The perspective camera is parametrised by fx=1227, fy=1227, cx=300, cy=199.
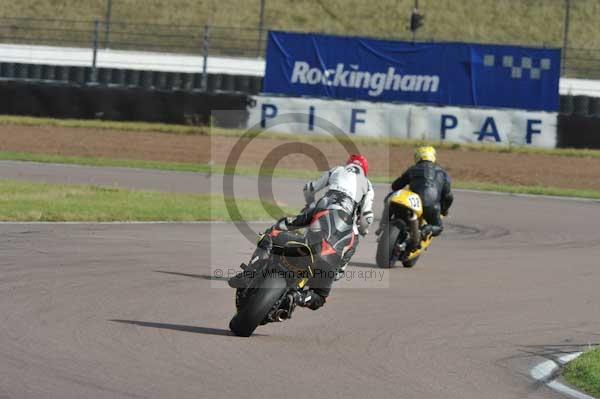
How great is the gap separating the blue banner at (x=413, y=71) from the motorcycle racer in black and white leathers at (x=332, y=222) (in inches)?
785

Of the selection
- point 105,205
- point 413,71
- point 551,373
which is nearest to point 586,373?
point 551,373

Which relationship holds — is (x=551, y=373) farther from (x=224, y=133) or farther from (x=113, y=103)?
(x=113, y=103)

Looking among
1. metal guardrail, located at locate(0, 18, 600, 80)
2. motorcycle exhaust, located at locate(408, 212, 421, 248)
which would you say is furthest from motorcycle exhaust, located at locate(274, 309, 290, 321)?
metal guardrail, located at locate(0, 18, 600, 80)

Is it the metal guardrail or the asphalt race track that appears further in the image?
the metal guardrail

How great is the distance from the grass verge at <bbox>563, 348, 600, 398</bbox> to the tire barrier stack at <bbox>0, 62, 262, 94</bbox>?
22.7m

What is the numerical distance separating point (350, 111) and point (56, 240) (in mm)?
15653

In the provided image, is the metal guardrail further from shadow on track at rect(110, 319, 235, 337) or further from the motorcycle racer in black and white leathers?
shadow on track at rect(110, 319, 235, 337)

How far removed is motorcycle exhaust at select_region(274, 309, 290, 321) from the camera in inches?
347

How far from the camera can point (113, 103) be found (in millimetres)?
29875

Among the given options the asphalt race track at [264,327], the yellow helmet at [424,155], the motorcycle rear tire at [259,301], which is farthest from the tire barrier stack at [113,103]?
the motorcycle rear tire at [259,301]

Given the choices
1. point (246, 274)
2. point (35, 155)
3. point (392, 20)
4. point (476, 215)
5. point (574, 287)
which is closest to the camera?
point (246, 274)

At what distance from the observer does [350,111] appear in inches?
1148

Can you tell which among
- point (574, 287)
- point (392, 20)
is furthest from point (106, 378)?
point (392, 20)

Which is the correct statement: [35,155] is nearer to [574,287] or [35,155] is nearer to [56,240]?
[56,240]
